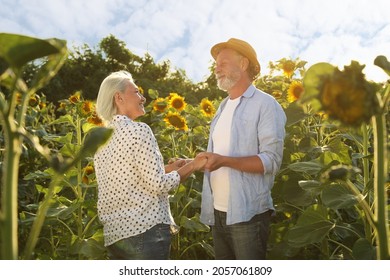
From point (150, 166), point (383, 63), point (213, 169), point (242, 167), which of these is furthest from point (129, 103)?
point (383, 63)

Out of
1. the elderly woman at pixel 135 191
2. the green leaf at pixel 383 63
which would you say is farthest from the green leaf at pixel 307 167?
the green leaf at pixel 383 63

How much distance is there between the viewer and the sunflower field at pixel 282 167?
1.29 ft

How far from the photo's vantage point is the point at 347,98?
388 mm

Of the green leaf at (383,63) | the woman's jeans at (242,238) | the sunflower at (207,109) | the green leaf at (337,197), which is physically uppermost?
the sunflower at (207,109)

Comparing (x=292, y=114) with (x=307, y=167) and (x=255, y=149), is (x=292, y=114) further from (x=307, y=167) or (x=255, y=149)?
(x=307, y=167)

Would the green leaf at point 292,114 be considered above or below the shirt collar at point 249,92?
below

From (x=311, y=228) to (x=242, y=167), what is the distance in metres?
0.34

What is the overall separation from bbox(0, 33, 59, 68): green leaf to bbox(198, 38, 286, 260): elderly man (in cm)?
150

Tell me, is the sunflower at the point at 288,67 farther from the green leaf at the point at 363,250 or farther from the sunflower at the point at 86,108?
the green leaf at the point at 363,250

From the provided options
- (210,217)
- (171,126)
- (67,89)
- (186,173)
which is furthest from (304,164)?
(67,89)

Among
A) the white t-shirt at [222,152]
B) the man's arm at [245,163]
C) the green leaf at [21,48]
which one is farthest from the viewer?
the white t-shirt at [222,152]

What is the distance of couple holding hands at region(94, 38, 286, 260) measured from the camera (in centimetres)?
178

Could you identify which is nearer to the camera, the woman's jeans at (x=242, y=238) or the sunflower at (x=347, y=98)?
the sunflower at (x=347, y=98)
